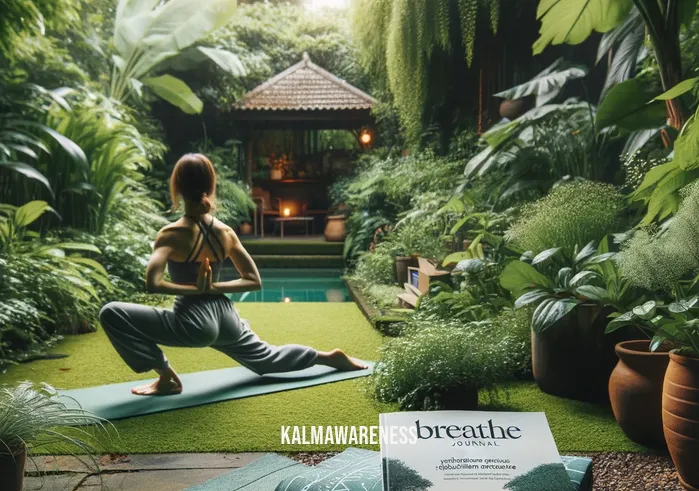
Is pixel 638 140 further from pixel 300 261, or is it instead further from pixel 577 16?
pixel 300 261

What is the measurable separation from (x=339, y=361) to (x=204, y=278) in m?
0.95

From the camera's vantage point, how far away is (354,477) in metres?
1.40

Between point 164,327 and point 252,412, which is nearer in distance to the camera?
point 252,412

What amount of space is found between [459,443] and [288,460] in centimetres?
127

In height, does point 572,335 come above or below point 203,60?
below

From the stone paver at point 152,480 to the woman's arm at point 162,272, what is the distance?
106cm

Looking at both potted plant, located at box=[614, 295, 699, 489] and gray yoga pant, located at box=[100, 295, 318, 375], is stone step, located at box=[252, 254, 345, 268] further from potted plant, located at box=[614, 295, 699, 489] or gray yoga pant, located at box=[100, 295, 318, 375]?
potted plant, located at box=[614, 295, 699, 489]

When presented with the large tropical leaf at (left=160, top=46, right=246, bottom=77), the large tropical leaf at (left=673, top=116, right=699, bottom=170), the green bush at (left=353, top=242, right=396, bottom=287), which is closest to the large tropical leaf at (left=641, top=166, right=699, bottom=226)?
the large tropical leaf at (left=673, top=116, right=699, bottom=170)

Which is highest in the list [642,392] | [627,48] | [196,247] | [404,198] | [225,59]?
[225,59]

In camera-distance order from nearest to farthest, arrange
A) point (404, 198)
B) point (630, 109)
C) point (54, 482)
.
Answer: point (54, 482) < point (630, 109) < point (404, 198)

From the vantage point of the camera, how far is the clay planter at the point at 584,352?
299 cm

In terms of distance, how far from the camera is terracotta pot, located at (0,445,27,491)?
1.63m

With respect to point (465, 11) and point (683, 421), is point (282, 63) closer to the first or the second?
point (465, 11)

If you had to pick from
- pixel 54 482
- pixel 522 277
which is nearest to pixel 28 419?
pixel 54 482
